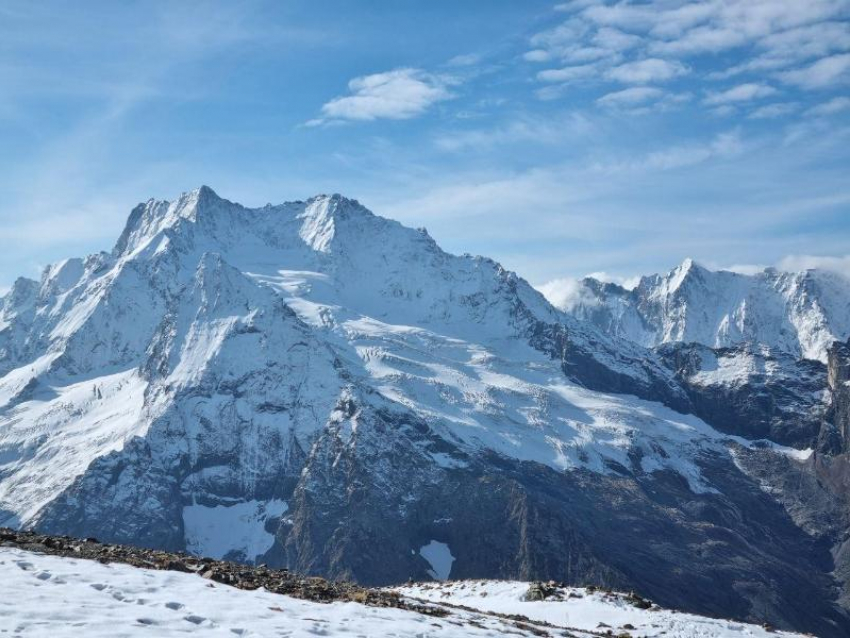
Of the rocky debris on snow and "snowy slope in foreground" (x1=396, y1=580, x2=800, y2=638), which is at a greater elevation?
the rocky debris on snow

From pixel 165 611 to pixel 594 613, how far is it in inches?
1090

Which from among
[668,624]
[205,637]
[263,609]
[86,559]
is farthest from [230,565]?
[668,624]

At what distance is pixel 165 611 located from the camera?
37.7m

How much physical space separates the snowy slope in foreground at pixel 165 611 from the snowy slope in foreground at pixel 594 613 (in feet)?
19.8

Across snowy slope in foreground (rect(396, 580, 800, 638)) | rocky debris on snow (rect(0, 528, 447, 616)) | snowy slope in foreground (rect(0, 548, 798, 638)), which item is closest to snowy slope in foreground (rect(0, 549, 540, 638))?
snowy slope in foreground (rect(0, 548, 798, 638))

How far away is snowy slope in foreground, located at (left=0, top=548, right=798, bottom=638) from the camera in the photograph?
35.6 metres

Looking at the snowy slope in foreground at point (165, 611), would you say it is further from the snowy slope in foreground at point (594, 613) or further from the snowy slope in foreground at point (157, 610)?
the snowy slope in foreground at point (594, 613)

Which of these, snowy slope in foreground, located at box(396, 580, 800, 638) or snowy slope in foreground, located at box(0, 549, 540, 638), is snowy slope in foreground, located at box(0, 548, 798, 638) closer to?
snowy slope in foreground, located at box(0, 549, 540, 638)

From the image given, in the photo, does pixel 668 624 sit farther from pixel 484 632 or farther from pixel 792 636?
pixel 484 632

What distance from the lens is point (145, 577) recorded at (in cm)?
4259

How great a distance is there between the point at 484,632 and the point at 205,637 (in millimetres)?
12497

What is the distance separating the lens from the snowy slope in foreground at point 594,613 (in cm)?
5516

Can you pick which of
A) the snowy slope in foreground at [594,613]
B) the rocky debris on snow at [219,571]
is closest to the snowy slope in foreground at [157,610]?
the rocky debris on snow at [219,571]

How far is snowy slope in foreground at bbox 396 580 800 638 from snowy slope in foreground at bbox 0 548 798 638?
19.8 ft
